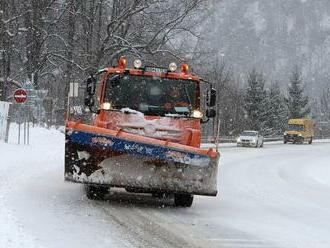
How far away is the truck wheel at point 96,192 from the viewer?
37.4 ft

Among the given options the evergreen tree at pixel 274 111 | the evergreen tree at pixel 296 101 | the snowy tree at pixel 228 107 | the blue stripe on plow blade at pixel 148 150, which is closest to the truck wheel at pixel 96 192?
the blue stripe on plow blade at pixel 148 150

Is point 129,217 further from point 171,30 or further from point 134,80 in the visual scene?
point 171,30

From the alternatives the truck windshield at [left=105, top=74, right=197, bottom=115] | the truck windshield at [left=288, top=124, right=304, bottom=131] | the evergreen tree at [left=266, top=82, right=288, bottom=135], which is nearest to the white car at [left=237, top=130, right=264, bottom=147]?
the truck windshield at [left=288, top=124, right=304, bottom=131]

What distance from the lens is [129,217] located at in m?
9.85

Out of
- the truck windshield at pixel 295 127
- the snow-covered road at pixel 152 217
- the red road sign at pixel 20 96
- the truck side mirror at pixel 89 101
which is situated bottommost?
the truck windshield at pixel 295 127

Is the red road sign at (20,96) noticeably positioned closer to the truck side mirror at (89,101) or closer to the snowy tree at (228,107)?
the truck side mirror at (89,101)

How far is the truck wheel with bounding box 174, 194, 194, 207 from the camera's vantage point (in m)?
11.5

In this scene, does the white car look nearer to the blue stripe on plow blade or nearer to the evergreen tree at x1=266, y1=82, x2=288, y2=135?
the evergreen tree at x1=266, y1=82, x2=288, y2=135

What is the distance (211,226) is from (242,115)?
64.1 metres

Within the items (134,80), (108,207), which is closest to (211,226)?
(108,207)

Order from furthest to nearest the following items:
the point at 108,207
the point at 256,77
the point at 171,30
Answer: the point at 256,77 → the point at 171,30 → the point at 108,207

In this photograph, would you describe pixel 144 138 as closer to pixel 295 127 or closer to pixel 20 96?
pixel 20 96

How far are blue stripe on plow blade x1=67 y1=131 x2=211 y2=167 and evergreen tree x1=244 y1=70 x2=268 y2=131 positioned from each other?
58616 mm

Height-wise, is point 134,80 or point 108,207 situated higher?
point 134,80
